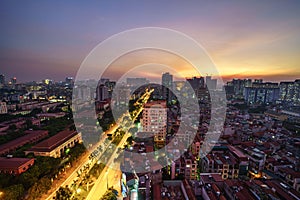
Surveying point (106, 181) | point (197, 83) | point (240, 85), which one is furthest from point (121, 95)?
point (240, 85)

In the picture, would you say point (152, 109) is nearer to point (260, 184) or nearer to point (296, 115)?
point (260, 184)

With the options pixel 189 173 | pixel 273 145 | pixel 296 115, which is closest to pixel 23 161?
pixel 189 173

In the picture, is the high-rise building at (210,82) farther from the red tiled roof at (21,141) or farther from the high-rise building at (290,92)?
the red tiled roof at (21,141)

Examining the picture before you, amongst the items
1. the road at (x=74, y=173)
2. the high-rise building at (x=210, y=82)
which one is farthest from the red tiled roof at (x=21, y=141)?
the high-rise building at (x=210, y=82)

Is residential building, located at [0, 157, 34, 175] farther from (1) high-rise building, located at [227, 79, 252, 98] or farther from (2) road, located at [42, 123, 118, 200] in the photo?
(1) high-rise building, located at [227, 79, 252, 98]

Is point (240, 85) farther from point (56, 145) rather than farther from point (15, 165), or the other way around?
point (15, 165)

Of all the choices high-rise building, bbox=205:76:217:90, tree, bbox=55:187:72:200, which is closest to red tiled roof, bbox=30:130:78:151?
tree, bbox=55:187:72:200
